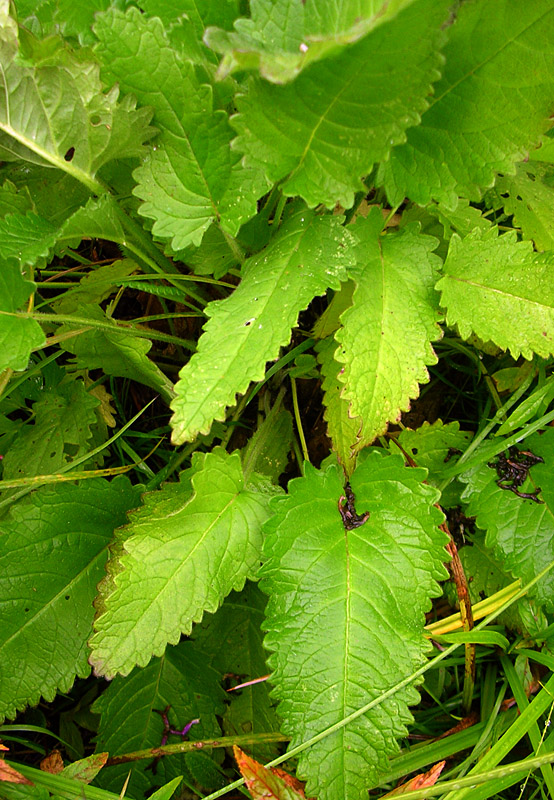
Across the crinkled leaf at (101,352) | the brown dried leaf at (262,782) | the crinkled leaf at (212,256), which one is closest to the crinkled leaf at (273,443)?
the crinkled leaf at (101,352)

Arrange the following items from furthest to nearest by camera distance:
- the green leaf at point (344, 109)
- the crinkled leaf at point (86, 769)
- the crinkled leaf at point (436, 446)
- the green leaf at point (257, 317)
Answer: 1. the crinkled leaf at point (436, 446)
2. the crinkled leaf at point (86, 769)
3. the green leaf at point (257, 317)
4. the green leaf at point (344, 109)

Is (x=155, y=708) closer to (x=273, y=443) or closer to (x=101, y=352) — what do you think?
(x=273, y=443)

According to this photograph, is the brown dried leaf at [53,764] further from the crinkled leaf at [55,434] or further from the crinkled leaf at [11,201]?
the crinkled leaf at [11,201]

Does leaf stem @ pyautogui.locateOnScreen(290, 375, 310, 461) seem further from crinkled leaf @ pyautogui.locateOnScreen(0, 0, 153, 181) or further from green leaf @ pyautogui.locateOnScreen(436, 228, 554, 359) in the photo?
crinkled leaf @ pyautogui.locateOnScreen(0, 0, 153, 181)

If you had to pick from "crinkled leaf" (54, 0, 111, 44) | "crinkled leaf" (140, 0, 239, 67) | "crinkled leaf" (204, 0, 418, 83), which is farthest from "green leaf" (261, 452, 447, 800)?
"crinkled leaf" (54, 0, 111, 44)

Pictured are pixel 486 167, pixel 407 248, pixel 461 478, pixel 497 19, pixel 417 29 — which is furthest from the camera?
pixel 461 478

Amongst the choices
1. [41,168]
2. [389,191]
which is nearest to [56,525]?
[41,168]

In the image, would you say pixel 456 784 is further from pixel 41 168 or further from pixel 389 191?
pixel 41 168
